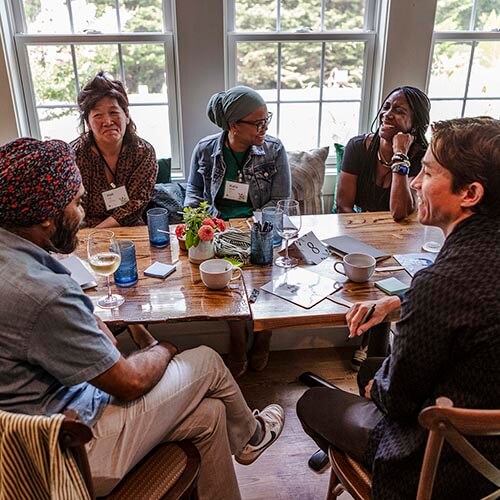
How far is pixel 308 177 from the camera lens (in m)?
2.93

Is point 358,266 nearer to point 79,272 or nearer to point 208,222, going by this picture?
point 208,222

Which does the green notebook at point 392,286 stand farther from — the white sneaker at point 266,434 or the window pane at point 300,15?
the window pane at point 300,15

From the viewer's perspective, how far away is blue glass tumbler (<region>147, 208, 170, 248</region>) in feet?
6.12

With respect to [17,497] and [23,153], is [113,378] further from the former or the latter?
[23,153]

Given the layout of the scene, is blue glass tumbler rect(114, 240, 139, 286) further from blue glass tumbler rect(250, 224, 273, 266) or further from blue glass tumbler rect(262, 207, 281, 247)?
blue glass tumbler rect(262, 207, 281, 247)

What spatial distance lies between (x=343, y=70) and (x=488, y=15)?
96 cm

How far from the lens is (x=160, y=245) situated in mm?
1883

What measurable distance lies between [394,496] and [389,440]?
11 centimetres

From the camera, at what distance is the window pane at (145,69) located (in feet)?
9.42

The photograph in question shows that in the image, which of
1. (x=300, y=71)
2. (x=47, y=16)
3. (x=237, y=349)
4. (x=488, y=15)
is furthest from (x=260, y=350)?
(x=488, y=15)

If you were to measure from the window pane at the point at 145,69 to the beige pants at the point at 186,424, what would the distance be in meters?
2.02

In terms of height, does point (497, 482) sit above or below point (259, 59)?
below

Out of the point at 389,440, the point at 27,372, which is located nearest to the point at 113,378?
the point at 27,372

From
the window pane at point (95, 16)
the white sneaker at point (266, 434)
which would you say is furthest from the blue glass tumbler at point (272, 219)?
the window pane at point (95, 16)
